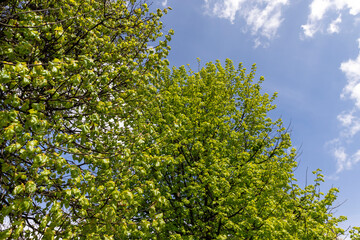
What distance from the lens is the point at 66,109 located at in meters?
7.40

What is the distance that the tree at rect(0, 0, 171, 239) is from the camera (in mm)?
5160

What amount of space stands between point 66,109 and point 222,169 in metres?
7.36

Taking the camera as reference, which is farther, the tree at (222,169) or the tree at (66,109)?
the tree at (222,169)

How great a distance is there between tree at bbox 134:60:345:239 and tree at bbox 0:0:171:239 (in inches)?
53.8

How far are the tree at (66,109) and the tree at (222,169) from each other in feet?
4.48

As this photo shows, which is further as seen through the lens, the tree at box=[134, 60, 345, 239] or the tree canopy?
the tree at box=[134, 60, 345, 239]

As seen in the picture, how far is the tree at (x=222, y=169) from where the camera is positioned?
10.4m

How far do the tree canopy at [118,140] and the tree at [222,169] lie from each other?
0.09 metres

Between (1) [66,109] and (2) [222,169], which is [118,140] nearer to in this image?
(1) [66,109]

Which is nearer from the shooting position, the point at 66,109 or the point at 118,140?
the point at 66,109

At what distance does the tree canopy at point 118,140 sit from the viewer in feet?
18.4

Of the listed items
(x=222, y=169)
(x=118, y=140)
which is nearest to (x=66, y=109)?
(x=118, y=140)

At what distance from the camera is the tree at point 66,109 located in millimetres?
5160

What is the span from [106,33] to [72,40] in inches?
64.8
